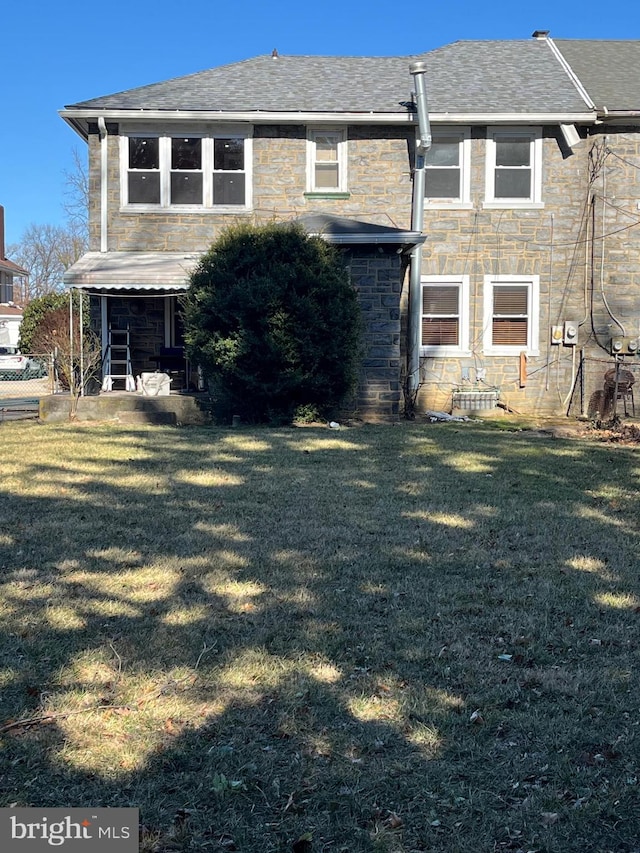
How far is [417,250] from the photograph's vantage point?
627 inches

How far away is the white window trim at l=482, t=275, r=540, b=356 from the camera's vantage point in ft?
54.2

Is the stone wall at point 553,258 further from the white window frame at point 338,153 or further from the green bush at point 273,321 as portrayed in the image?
the green bush at point 273,321

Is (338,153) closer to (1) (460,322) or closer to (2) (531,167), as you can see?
(2) (531,167)

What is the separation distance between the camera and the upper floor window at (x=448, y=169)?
1641 cm

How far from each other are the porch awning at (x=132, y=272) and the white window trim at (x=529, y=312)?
18.9 ft

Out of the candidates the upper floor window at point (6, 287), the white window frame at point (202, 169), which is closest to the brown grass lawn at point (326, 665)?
the white window frame at point (202, 169)

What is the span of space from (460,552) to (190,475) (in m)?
3.57

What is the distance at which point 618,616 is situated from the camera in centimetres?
448

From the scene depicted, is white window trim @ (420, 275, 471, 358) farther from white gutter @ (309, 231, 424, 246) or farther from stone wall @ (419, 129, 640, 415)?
white gutter @ (309, 231, 424, 246)

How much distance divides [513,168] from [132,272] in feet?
25.2

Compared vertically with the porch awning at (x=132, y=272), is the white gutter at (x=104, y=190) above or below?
above

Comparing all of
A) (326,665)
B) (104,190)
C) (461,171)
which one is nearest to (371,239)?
(461,171)

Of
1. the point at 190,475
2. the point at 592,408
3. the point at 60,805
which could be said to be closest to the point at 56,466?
the point at 190,475

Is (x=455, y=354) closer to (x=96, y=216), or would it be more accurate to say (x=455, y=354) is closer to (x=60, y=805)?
(x=96, y=216)
